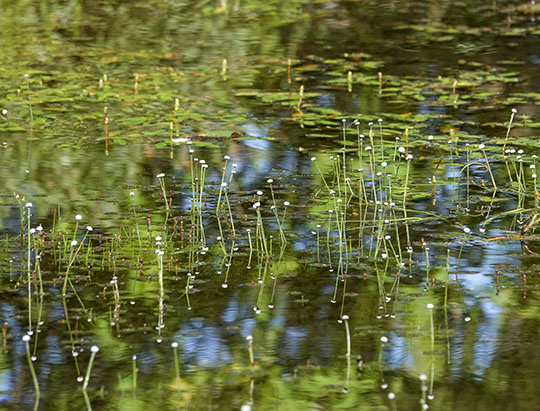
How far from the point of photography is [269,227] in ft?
17.7

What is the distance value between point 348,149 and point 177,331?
299 centimetres

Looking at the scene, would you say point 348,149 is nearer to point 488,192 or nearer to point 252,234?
point 488,192

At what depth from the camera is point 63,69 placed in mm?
9367

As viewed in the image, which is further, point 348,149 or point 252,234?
point 348,149

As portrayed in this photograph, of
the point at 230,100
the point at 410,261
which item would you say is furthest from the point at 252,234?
the point at 230,100

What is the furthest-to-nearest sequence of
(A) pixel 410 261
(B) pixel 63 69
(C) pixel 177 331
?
1. (B) pixel 63 69
2. (A) pixel 410 261
3. (C) pixel 177 331

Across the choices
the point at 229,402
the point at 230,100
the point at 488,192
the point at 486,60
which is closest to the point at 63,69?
the point at 230,100

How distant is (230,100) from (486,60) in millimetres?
2906

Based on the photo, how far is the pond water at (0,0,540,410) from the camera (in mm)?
3803

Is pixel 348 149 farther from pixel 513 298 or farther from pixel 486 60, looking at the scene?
pixel 486 60

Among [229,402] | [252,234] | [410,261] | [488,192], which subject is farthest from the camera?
[488,192]

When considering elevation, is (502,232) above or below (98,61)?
below

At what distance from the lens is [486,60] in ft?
31.5

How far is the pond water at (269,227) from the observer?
380cm
